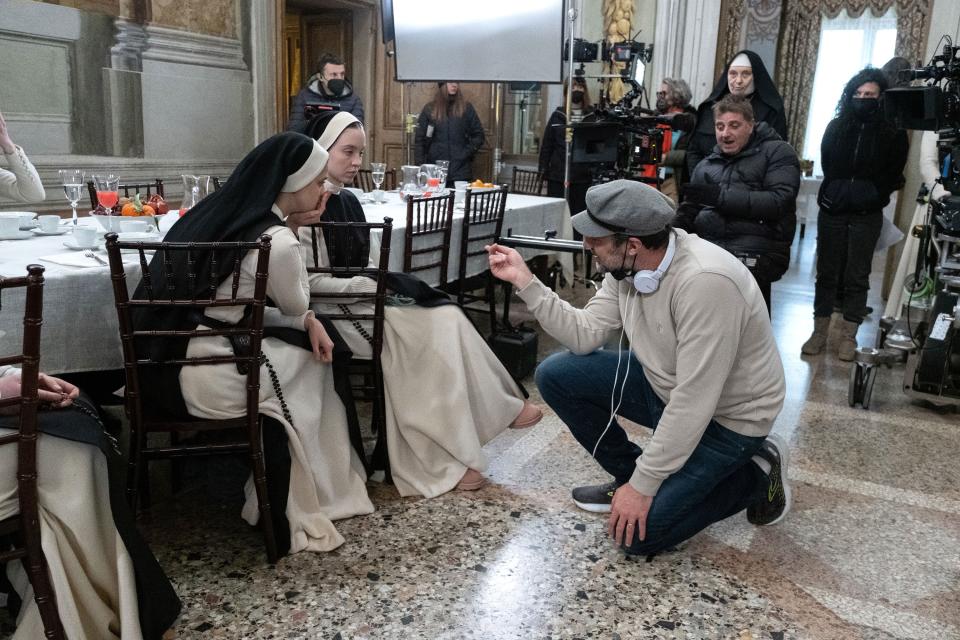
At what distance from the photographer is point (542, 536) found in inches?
85.0

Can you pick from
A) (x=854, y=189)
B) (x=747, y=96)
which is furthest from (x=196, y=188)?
(x=854, y=189)

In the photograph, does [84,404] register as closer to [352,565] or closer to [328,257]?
[352,565]

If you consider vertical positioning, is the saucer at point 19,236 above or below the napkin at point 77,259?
above

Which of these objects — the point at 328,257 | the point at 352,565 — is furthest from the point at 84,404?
the point at 328,257

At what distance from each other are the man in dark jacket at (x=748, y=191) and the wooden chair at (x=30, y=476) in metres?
2.79

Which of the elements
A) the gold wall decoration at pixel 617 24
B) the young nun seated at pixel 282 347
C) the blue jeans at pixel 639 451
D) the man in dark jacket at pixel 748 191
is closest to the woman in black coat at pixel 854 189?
the man in dark jacket at pixel 748 191

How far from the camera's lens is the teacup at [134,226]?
→ 2.45 meters

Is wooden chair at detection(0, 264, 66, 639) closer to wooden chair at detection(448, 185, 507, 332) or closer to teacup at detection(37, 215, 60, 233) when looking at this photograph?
teacup at detection(37, 215, 60, 233)

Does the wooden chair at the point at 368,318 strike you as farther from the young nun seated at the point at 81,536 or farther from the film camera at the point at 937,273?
the film camera at the point at 937,273

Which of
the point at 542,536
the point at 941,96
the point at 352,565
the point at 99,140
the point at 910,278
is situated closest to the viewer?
the point at 352,565

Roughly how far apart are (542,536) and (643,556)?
28cm

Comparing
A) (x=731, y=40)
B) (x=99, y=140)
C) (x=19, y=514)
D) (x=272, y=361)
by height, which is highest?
(x=731, y=40)

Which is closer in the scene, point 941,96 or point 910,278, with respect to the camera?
point 941,96

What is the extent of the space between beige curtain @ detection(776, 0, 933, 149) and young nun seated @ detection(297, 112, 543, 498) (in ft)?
27.5
